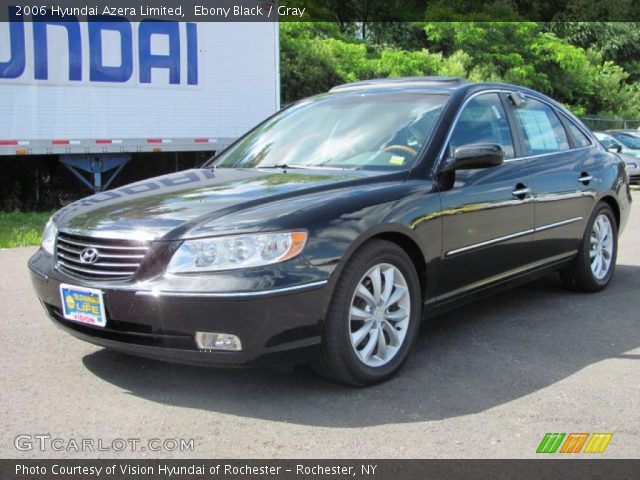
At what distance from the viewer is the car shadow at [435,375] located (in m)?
3.54

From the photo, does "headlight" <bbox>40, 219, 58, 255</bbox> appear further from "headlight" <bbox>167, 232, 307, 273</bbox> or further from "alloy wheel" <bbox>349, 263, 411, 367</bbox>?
"alloy wheel" <bbox>349, 263, 411, 367</bbox>

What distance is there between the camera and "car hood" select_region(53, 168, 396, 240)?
3539mm

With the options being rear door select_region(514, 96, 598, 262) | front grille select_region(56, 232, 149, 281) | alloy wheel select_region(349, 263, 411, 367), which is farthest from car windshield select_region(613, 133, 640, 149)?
front grille select_region(56, 232, 149, 281)

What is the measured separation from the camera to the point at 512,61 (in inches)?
1123

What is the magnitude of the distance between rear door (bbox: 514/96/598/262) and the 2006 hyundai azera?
0.02 metres

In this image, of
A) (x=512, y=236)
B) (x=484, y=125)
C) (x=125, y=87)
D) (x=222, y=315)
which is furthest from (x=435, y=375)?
(x=125, y=87)

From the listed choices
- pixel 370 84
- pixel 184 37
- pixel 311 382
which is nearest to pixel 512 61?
pixel 184 37

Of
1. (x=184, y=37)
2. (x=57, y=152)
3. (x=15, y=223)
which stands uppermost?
(x=184, y=37)

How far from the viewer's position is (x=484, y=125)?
4.82m

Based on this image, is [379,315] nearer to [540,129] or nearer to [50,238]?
[50,238]

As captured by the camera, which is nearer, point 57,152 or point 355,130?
point 355,130
